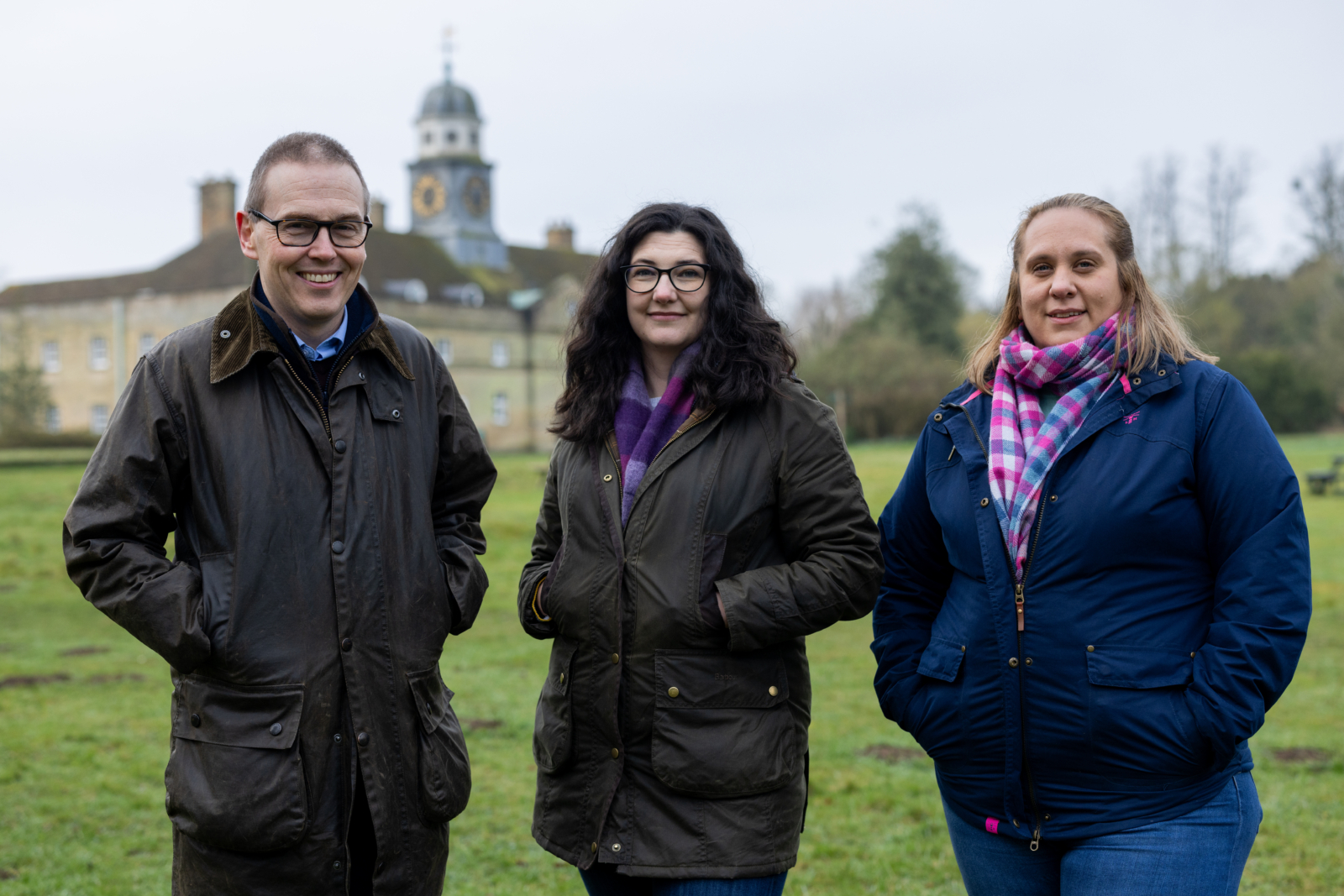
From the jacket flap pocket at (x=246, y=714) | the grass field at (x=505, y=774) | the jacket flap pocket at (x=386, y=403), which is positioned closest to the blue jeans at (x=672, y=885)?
the jacket flap pocket at (x=246, y=714)

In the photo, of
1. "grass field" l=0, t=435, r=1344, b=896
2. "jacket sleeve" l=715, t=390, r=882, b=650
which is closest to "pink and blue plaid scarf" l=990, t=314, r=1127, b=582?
"jacket sleeve" l=715, t=390, r=882, b=650

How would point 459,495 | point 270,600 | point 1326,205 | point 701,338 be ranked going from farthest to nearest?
point 1326,205, point 459,495, point 701,338, point 270,600

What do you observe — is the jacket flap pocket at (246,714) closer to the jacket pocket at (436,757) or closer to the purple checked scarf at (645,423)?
the jacket pocket at (436,757)

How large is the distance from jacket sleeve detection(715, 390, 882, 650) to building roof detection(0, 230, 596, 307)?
157ft

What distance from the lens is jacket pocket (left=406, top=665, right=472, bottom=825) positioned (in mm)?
3170

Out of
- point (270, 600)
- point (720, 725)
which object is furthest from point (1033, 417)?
point (270, 600)

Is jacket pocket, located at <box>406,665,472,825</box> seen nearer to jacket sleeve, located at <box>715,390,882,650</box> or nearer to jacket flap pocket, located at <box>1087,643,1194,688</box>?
jacket sleeve, located at <box>715,390,882,650</box>

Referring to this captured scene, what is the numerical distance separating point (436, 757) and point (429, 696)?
0.16m

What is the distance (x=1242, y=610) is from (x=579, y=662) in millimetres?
1685

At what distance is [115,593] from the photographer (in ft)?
9.72

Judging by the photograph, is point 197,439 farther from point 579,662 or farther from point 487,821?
point 487,821

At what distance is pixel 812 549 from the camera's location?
3.30 meters

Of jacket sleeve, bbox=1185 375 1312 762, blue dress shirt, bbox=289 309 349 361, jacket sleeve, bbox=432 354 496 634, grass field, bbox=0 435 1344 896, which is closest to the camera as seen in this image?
jacket sleeve, bbox=1185 375 1312 762

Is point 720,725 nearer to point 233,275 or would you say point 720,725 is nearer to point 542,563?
point 542,563
